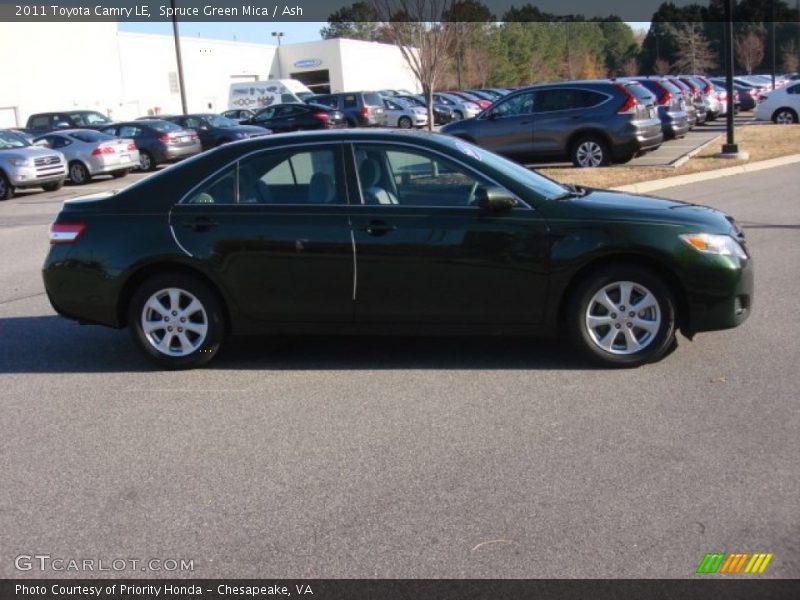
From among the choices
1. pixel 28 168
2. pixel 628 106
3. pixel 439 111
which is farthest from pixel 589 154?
pixel 439 111

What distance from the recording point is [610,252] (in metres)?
6.25

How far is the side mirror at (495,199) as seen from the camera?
6262 millimetres

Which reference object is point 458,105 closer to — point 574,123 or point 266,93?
point 266,93

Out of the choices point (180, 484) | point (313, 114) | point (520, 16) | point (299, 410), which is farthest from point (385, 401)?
point (520, 16)

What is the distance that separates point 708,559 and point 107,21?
54.5 meters

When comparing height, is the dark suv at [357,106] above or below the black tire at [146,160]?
above

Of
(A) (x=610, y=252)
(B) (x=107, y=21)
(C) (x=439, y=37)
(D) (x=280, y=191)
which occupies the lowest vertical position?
(A) (x=610, y=252)

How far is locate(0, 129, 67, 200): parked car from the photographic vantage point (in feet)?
72.6

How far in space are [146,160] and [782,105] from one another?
20941 millimetres

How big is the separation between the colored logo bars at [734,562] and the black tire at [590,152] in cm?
1580

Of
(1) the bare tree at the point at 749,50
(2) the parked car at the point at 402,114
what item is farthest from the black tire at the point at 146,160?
(1) the bare tree at the point at 749,50

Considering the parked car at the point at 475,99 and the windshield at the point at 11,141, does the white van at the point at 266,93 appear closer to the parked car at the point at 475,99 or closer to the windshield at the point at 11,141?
the parked car at the point at 475,99

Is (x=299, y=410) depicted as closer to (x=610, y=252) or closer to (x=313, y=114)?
(x=610, y=252)

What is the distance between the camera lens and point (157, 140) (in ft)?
90.4
